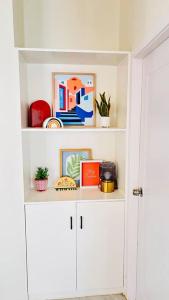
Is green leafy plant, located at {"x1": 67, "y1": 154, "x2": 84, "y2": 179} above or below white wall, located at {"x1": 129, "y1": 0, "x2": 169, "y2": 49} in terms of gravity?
below

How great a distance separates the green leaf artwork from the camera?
226 centimetres

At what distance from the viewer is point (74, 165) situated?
2.27m

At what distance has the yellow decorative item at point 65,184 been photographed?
2.20m

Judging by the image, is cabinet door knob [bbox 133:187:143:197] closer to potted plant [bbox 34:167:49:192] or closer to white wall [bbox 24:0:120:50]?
potted plant [bbox 34:167:49:192]

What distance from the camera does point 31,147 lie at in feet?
7.22

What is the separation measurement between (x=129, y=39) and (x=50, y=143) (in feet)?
3.58

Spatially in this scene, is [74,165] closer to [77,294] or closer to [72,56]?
[72,56]

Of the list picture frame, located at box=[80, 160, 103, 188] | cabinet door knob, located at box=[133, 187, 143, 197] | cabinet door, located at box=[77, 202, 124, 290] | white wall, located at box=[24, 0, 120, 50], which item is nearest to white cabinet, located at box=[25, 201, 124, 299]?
cabinet door, located at box=[77, 202, 124, 290]

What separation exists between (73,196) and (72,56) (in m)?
1.14

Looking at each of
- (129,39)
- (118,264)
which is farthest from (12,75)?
(118,264)

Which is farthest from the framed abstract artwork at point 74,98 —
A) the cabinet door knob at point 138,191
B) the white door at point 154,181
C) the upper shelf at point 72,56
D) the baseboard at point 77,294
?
the baseboard at point 77,294

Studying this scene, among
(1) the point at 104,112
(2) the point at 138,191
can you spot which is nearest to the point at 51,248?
(2) the point at 138,191

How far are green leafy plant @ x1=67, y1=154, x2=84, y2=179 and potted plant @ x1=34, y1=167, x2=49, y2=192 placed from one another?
8.9 inches

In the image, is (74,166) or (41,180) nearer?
(41,180)
